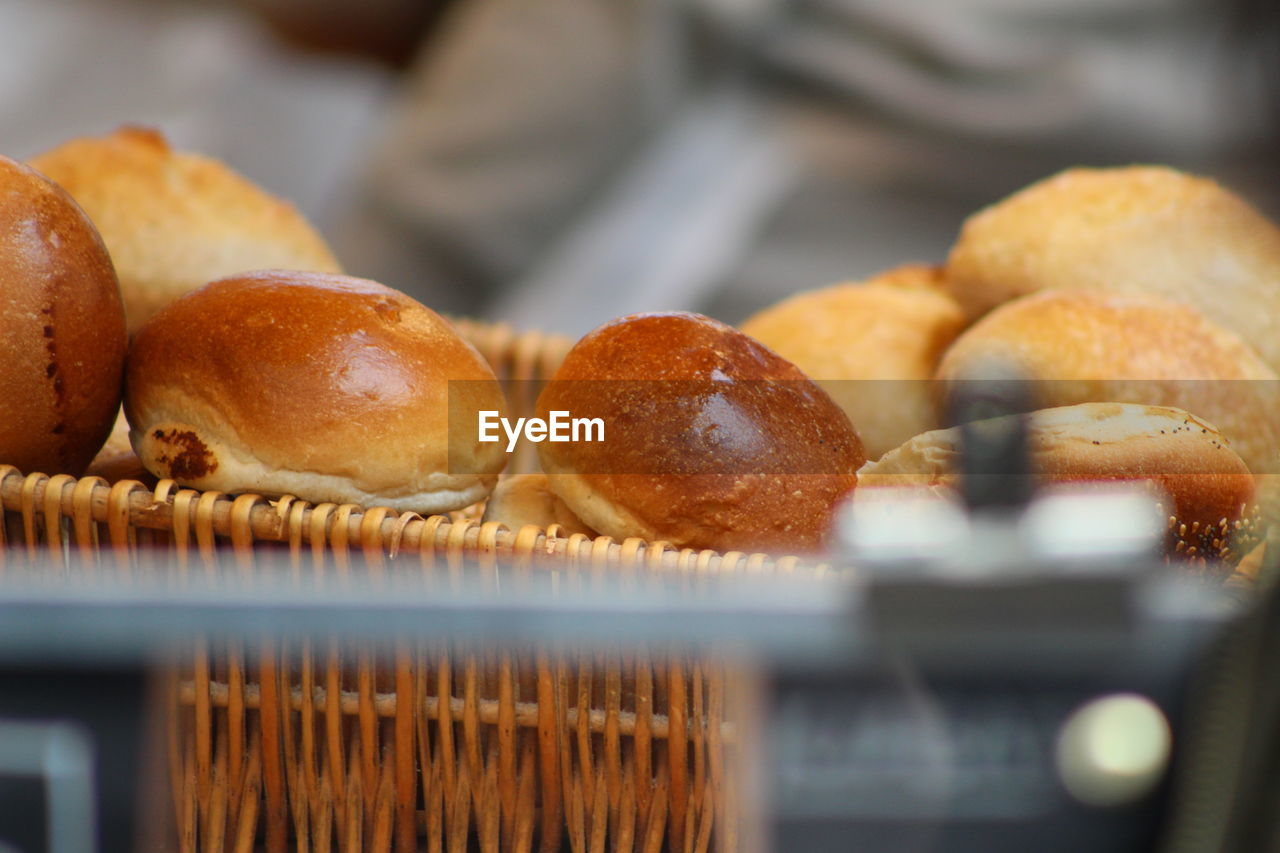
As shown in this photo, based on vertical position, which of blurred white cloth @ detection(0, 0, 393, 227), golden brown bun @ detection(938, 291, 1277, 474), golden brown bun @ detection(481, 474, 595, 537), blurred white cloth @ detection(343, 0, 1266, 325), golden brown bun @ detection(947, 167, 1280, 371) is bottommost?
golden brown bun @ detection(481, 474, 595, 537)

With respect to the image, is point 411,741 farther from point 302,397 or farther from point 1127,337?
point 1127,337

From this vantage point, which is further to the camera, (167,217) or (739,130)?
(739,130)

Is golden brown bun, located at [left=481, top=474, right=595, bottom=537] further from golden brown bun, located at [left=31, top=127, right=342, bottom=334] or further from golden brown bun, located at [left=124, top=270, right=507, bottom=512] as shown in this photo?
golden brown bun, located at [left=31, top=127, right=342, bottom=334]

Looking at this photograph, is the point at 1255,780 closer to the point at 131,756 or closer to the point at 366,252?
the point at 131,756

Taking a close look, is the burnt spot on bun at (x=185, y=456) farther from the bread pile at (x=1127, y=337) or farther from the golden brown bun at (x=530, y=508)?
the bread pile at (x=1127, y=337)

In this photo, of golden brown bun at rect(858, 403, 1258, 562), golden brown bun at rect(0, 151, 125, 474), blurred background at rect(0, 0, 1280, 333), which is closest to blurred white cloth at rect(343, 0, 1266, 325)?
blurred background at rect(0, 0, 1280, 333)

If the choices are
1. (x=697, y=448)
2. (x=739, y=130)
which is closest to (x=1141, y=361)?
(x=697, y=448)

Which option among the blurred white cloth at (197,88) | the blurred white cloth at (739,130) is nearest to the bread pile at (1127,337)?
the blurred white cloth at (739,130)
